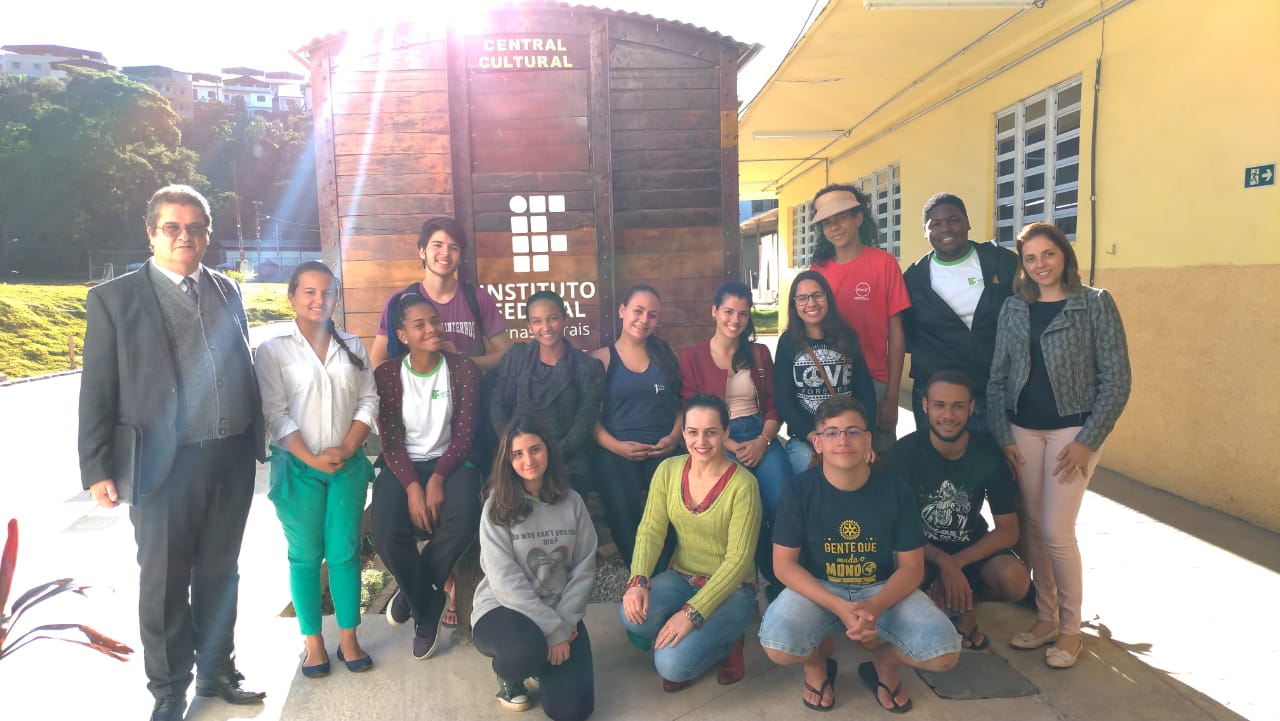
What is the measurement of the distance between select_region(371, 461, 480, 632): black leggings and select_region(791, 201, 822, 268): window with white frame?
11410 mm

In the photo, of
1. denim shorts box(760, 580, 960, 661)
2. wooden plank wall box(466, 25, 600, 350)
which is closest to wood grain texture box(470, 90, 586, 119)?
wooden plank wall box(466, 25, 600, 350)

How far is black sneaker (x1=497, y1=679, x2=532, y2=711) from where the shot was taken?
273 cm

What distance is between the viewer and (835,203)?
3520 mm

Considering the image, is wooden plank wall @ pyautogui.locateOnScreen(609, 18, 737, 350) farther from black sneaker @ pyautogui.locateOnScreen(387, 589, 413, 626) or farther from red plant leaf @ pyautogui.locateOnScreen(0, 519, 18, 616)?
red plant leaf @ pyautogui.locateOnScreen(0, 519, 18, 616)

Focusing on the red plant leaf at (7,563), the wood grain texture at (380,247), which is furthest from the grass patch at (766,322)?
the red plant leaf at (7,563)

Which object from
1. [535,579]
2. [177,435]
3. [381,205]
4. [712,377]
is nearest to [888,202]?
[381,205]

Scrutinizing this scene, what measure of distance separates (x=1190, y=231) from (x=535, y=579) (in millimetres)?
4491

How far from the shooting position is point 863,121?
31.9ft

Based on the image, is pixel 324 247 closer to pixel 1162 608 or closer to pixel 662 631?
pixel 662 631

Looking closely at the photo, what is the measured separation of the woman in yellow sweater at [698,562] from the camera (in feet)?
9.00

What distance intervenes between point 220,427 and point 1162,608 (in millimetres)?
3886

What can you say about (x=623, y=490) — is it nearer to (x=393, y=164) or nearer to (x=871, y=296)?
(x=871, y=296)

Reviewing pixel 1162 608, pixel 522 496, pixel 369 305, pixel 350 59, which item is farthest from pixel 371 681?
pixel 350 59

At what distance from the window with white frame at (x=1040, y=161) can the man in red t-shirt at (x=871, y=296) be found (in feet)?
10.8
